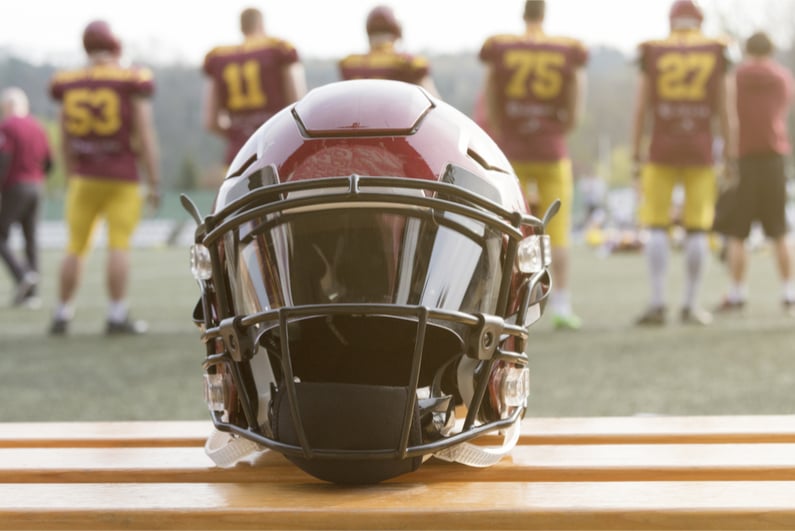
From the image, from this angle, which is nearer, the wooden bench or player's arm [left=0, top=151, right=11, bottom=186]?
the wooden bench

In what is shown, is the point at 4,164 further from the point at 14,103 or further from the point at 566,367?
the point at 566,367

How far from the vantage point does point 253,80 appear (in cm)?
559

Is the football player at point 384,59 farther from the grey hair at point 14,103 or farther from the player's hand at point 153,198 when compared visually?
the grey hair at point 14,103

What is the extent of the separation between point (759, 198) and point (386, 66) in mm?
2769

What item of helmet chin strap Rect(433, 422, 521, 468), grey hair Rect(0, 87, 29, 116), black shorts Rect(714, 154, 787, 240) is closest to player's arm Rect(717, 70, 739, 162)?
black shorts Rect(714, 154, 787, 240)

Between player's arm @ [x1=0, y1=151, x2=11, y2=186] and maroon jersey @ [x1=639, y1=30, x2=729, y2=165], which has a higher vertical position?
maroon jersey @ [x1=639, y1=30, x2=729, y2=165]

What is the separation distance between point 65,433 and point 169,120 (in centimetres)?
9530

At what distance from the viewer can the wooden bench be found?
1272 mm

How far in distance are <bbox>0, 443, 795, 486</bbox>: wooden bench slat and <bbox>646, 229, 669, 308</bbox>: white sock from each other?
4.27 meters

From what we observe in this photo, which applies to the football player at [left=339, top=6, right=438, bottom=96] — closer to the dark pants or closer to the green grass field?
the green grass field

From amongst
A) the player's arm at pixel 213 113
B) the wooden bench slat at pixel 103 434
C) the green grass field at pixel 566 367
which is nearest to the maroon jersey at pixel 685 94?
the green grass field at pixel 566 367

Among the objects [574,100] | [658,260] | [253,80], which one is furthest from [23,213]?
[658,260]

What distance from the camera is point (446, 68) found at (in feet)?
385

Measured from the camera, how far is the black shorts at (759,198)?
21.0 feet
